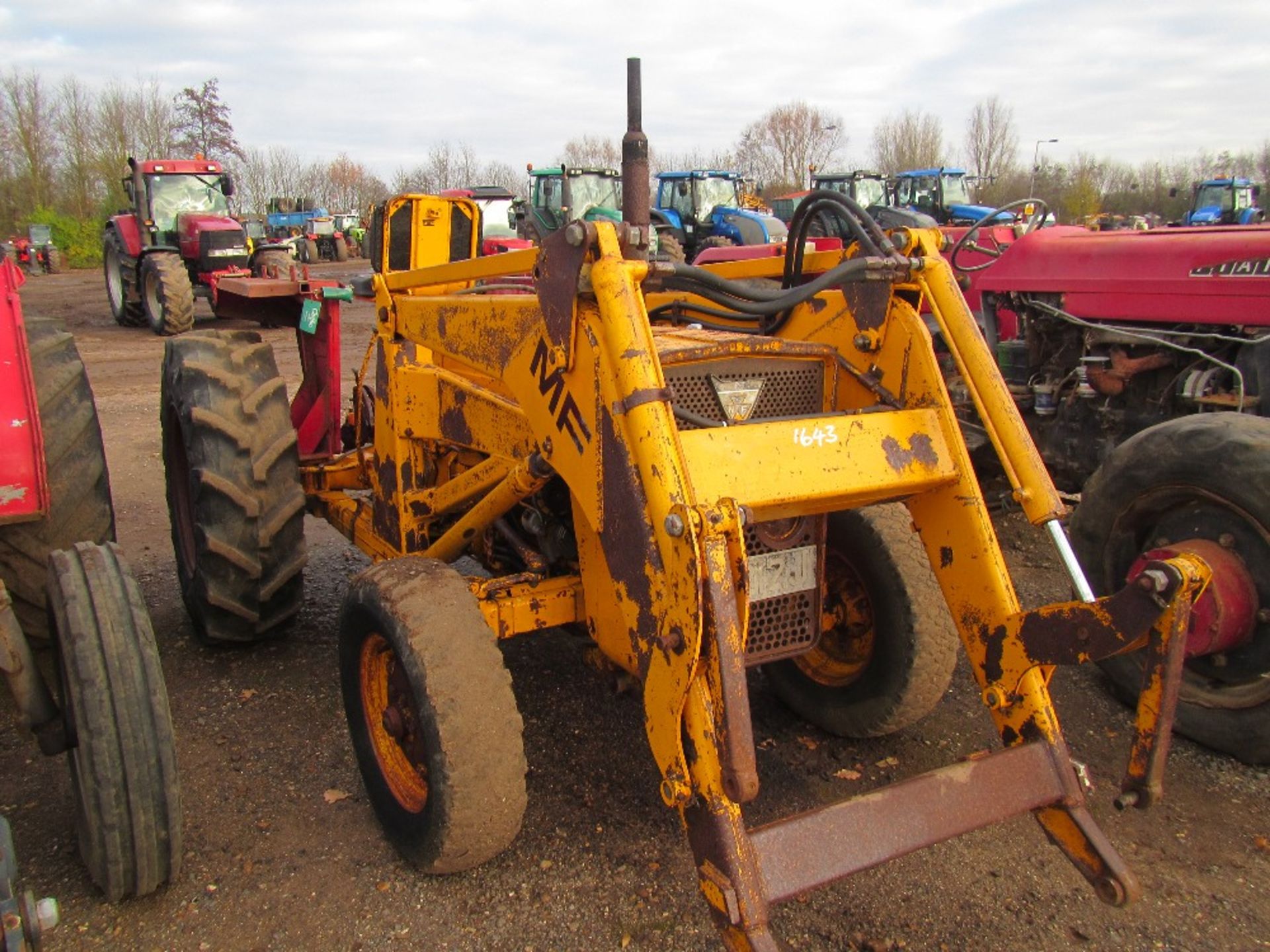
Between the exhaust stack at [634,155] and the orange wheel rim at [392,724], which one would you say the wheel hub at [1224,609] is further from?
the orange wheel rim at [392,724]

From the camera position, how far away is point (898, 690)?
10.2ft

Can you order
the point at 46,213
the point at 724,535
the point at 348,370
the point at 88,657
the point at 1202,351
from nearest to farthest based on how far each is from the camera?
the point at 724,535
the point at 88,657
the point at 1202,351
the point at 348,370
the point at 46,213

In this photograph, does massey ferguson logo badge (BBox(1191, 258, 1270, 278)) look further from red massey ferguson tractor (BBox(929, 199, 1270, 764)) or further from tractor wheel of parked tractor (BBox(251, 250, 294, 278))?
tractor wheel of parked tractor (BBox(251, 250, 294, 278))

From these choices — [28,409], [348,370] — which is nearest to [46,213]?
[348,370]

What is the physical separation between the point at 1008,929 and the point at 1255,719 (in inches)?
55.9

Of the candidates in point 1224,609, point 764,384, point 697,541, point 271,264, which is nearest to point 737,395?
point 764,384

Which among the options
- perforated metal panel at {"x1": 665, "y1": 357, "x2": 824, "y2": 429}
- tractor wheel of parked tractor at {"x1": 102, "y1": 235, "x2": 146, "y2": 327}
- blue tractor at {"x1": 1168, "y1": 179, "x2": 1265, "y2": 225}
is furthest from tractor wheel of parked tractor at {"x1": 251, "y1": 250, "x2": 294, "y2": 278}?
blue tractor at {"x1": 1168, "y1": 179, "x2": 1265, "y2": 225}

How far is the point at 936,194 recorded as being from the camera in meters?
21.1

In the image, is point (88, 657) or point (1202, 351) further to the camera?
point (1202, 351)

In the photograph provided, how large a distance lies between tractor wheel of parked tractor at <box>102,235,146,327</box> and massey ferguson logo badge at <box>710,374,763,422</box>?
600 inches

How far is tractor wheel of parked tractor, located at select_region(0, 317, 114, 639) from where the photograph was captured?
3.40 meters

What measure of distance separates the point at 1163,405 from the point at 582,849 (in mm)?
3409

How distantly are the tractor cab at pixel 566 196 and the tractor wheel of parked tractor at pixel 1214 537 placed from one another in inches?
504

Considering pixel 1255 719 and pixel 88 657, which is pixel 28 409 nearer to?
pixel 88 657
